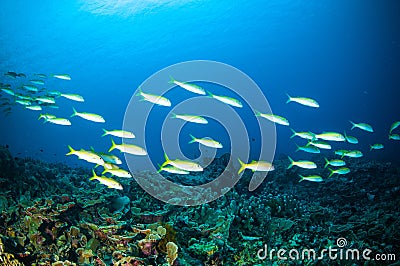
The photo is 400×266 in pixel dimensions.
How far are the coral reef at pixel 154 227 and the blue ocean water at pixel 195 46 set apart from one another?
13.7 metres

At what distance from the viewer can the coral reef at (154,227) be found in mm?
4070

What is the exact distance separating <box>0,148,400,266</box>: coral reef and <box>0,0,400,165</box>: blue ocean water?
1374 centimetres

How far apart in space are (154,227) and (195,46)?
49174 millimetres

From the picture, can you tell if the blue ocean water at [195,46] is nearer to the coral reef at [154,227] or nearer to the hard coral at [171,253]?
the coral reef at [154,227]

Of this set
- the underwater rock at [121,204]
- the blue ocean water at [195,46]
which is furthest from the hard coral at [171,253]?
the blue ocean water at [195,46]

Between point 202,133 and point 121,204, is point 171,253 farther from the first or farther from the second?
point 202,133

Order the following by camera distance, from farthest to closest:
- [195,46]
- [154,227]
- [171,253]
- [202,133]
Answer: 1. [202,133]
2. [195,46]
3. [154,227]
4. [171,253]

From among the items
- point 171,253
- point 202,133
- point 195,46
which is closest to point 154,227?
point 171,253

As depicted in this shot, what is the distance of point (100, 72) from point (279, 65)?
4160 cm

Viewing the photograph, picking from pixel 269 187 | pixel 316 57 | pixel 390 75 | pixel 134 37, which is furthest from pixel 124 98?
pixel 390 75

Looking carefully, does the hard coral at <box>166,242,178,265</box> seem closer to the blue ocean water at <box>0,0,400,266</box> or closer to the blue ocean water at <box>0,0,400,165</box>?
the blue ocean water at <box>0,0,400,266</box>

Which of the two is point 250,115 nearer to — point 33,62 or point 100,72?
point 100,72

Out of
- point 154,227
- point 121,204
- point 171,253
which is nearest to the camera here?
point 171,253

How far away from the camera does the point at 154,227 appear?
4.50m
